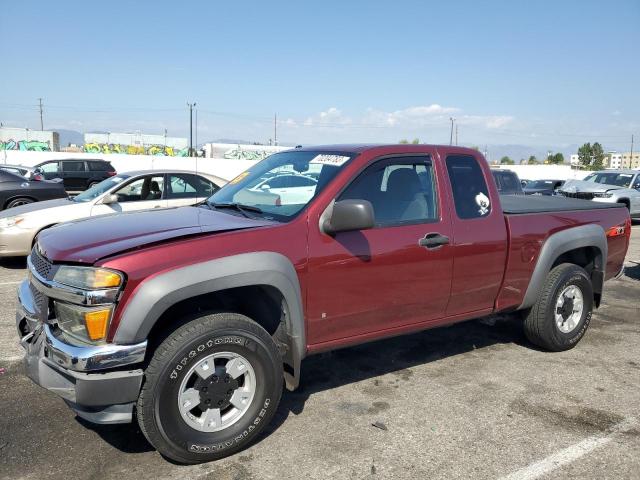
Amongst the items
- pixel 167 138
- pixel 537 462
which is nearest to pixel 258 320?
pixel 537 462

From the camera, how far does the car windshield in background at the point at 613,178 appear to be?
58.4ft


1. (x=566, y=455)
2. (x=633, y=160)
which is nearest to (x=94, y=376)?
(x=566, y=455)

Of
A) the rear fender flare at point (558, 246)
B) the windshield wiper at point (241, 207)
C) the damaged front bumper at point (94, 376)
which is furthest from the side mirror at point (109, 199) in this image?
the rear fender flare at point (558, 246)

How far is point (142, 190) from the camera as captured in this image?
27.5ft

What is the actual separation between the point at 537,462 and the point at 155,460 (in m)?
2.22

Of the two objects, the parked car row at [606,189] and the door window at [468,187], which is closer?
the door window at [468,187]

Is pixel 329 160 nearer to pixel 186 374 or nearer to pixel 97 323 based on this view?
pixel 186 374

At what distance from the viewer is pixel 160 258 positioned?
290cm

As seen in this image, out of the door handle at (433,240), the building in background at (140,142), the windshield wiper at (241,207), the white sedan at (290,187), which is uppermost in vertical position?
the building in background at (140,142)

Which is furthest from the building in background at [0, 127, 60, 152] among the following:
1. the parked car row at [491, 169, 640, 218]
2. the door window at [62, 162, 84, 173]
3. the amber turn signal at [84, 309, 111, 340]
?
the amber turn signal at [84, 309, 111, 340]

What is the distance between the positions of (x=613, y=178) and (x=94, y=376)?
19.0 meters

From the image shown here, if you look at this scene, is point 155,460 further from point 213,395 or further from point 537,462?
point 537,462

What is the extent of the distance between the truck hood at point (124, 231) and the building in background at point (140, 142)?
70.3m

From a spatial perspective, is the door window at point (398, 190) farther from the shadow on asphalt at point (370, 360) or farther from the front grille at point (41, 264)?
the front grille at point (41, 264)
